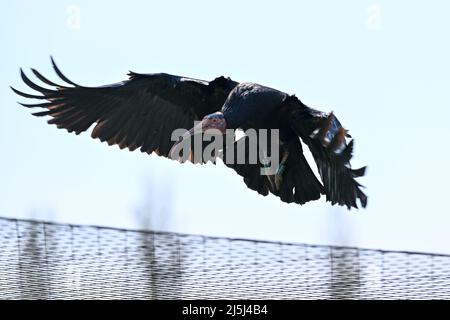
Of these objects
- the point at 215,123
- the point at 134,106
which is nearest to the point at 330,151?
the point at 215,123

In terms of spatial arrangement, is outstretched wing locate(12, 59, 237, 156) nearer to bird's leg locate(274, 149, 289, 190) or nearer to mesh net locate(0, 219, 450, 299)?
bird's leg locate(274, 149, 289, 190)

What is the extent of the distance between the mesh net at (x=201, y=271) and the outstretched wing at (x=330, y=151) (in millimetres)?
3108

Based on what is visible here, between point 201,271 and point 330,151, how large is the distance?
3722 millimetres

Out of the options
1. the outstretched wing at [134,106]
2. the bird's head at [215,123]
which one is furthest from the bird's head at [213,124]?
the outstretched wing at [134,106]

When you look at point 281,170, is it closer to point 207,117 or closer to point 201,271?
point 207,117

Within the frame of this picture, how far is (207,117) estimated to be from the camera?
12.4m

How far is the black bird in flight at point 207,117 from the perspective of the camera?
38.7 feet

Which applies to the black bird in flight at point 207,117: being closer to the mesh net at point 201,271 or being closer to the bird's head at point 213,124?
the bird's head at point 213,124

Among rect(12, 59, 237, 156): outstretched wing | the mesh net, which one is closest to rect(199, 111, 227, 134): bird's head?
rect(12, 59, 237, 156): outstretched wing

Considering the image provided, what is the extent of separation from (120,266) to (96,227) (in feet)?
1.18

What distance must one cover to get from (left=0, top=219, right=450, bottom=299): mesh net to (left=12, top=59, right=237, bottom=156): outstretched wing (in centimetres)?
549

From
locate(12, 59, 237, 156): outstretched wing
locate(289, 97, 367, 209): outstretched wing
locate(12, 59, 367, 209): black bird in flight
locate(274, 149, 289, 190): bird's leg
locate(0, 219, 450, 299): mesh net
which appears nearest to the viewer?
locate(0, 219, 450, 299): mesh net

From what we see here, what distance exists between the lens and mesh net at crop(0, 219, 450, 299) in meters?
7.72
